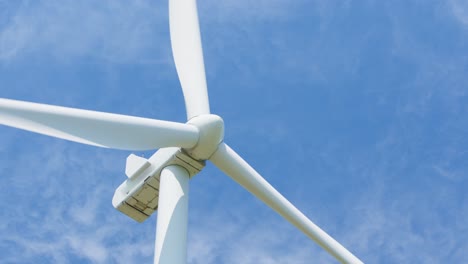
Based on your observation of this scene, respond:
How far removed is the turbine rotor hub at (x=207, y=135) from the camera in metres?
19.3

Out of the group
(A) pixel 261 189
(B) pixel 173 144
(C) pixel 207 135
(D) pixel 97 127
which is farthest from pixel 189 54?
(D) pixel 97 127

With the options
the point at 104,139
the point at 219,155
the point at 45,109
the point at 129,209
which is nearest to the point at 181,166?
the point at 219,155

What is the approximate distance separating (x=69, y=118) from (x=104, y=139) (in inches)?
40.9

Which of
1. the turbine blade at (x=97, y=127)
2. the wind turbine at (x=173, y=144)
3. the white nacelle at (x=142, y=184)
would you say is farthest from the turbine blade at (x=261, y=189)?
the turbine blade at (x=97, y=127)

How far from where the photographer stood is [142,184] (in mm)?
20828

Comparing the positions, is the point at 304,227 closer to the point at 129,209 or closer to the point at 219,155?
the point at 219,155

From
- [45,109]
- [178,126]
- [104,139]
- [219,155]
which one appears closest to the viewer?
[45,109]

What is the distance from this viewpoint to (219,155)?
19.8 m

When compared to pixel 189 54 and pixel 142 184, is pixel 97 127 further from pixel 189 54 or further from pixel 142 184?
pixel 189 54

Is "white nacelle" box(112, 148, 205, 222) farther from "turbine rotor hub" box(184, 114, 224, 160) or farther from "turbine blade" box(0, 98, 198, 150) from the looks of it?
"turbine blade" box(0, 98, 198, 150)

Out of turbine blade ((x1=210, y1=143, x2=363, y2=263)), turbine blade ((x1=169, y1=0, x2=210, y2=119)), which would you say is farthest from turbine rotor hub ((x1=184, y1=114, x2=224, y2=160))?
turbine blade ((x1=169, y1=0, x2=210, y2=119))

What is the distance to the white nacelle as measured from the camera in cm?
2005

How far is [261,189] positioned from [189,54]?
4789mm

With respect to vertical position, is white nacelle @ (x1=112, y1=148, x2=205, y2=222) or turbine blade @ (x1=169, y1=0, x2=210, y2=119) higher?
turbine blade @ (x1=169, y1=0, x2=210, y2=119)
